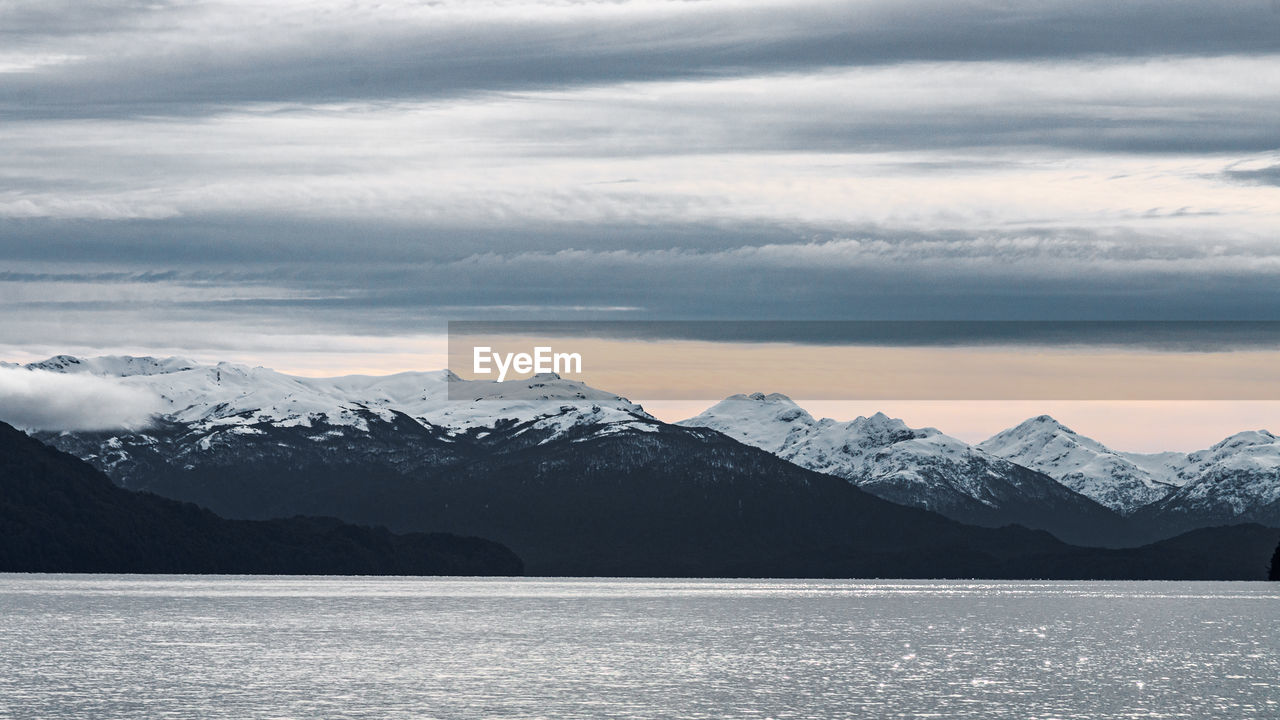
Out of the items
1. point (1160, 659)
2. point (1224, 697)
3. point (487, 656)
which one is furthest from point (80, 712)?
point (1160, 659)

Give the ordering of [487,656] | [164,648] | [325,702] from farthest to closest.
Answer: [164,648], [487,656], [325,702]

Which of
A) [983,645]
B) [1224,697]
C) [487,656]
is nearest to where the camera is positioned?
[1224,697]

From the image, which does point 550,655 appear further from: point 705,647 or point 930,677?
point 930,677

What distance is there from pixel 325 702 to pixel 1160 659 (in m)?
89.7

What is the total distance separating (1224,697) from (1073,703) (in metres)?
13.3

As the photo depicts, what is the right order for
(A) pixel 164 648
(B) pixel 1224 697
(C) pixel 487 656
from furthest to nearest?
(A) pixel 164 648 → (C) pixel 487 656 → (B) pixel 1224 697

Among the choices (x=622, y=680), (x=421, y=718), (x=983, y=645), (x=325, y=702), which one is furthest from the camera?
(x=983, y=645)

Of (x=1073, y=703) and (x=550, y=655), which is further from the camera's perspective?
(x=550, y=655)

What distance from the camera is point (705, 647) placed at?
617 ft

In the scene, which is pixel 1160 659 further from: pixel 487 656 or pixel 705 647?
pixel 487 656

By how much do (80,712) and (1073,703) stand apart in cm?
6798

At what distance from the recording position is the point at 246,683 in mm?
133375

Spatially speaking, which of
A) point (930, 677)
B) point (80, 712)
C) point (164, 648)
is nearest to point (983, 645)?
point (930, 677)

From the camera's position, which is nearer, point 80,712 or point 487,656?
point 80,712
